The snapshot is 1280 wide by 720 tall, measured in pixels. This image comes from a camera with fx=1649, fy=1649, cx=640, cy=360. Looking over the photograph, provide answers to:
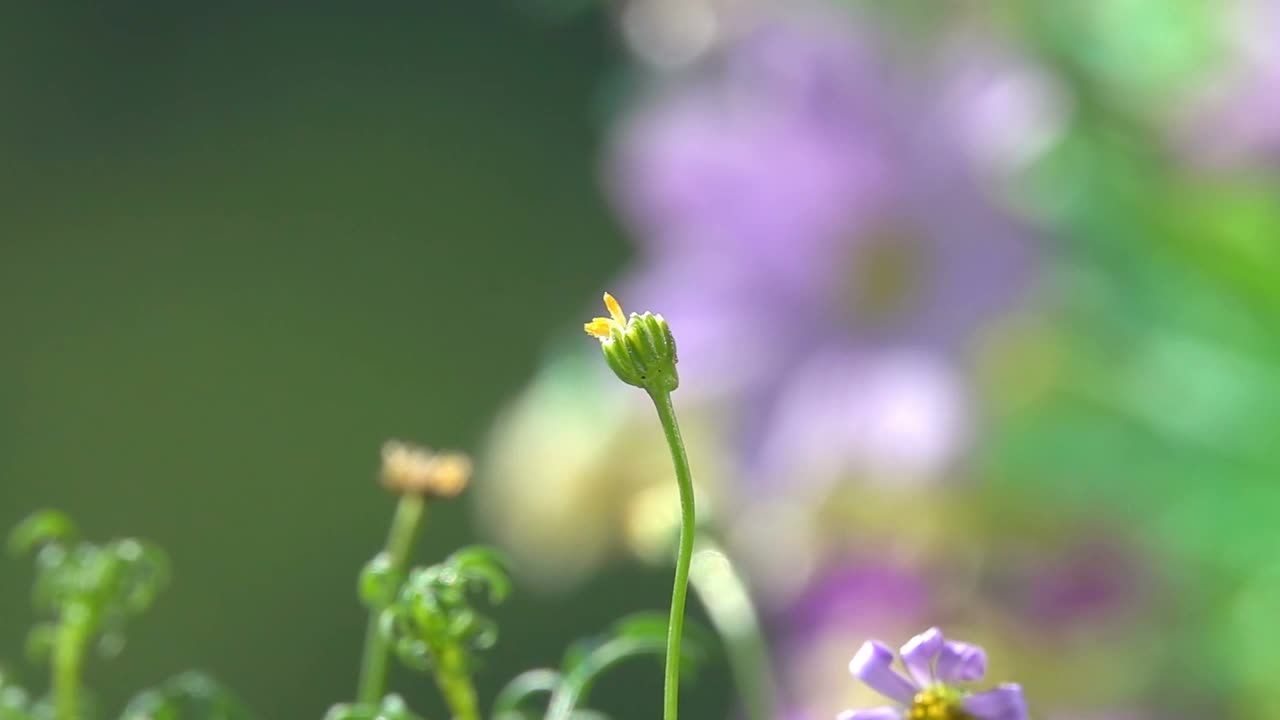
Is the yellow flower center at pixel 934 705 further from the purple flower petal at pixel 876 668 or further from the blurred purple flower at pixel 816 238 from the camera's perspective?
the blurred purple flower at pixel 816 238

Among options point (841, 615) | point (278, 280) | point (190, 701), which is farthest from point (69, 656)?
point (278, 280)

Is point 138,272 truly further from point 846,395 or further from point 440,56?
point 846,395

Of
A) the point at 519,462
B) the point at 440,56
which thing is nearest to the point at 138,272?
the point at 440,56

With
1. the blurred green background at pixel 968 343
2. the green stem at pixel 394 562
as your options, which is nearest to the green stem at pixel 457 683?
the green stem at pixel 394 562

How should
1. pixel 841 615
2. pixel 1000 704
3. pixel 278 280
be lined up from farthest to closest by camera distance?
1. pixel 278 280
2. pixel 841 615
3. pixel 1000 704

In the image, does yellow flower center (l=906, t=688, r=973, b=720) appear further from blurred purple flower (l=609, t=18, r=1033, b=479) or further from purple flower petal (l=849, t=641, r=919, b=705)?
blurred purple flower (l=609, t=18, r=1033, b=479)

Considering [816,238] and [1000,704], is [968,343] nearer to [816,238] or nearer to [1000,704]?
[816,238]
